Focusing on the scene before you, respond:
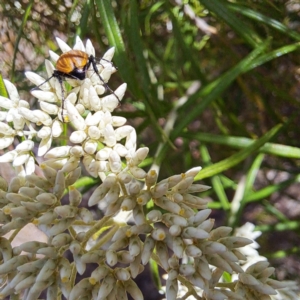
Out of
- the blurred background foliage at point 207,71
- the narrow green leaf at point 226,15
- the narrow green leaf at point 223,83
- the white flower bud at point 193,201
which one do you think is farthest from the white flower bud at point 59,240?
the narrow green leaf at point 226,15

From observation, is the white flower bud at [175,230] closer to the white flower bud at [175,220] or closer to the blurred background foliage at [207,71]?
the white flower bud at [175,220]

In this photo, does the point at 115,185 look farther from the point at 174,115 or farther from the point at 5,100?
the point at 174,115

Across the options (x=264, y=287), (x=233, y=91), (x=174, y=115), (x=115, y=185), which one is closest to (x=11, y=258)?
(x=115, y=185)

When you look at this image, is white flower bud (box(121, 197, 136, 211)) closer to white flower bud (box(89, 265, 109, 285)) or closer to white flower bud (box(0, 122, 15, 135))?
white flower bud (box(89, 265, 109, 285))

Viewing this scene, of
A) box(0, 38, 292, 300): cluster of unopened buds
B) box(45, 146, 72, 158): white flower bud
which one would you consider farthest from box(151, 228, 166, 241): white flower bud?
box(45, 146, 72, 158): white flower bud

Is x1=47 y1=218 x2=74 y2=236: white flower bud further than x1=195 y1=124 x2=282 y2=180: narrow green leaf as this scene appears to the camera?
No

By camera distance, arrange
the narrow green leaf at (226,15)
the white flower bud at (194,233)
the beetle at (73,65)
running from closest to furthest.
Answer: the white flower bud at (194,233)
the beetle at (73,65)
the narrow green leaf at (226,15)

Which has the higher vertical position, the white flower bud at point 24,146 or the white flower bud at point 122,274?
the white flower bud at point 24,146
